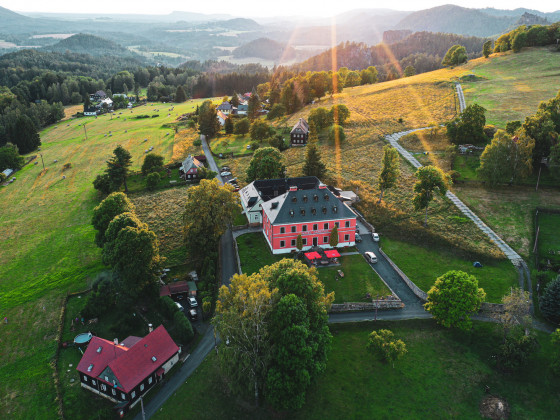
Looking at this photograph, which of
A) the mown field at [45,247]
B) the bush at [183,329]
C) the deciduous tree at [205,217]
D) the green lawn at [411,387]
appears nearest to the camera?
the green lawn at [411,387]

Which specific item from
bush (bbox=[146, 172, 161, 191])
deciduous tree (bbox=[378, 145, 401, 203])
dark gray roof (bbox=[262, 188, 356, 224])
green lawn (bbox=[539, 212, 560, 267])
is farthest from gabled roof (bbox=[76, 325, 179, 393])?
bush (bbox=[146, 172, 161, 191])

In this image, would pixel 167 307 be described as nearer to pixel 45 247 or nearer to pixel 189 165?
pixel 45 247

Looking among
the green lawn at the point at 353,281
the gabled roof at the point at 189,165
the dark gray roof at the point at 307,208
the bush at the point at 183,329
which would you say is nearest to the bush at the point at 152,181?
the gabled roof at the point at 189,165

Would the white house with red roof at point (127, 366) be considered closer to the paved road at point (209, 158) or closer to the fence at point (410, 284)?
the fence at point (410, 284)

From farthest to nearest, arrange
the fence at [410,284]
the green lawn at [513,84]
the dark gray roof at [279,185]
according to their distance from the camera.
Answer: the green lawn at [513,84], the dark gray roof at [279,185], the fence at [410,284]

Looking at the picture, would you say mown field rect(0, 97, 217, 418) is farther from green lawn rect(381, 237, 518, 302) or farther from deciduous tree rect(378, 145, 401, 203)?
deciduous tree rect(378, 145, 401, 203)

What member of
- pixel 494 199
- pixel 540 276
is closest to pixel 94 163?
pixel 494 199
